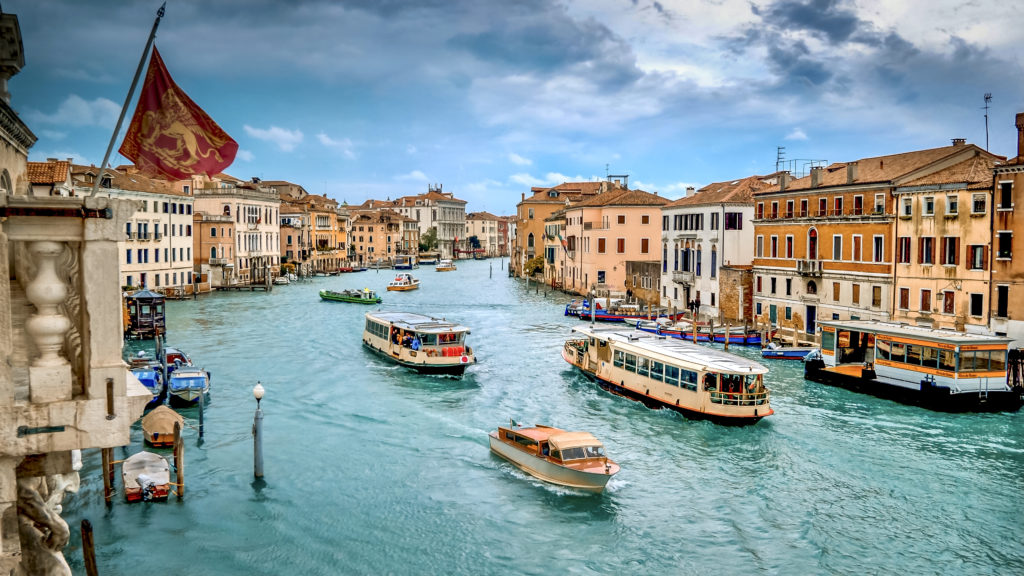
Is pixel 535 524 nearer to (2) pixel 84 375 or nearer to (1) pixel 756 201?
(2) pixel 84 375

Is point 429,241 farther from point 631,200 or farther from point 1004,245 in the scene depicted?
point 1004,245

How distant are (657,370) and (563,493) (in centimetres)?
737

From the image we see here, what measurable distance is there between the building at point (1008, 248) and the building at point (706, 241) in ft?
43.4

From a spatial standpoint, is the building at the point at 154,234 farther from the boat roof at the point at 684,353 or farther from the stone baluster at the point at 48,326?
the stone baluster at the point at 48,326

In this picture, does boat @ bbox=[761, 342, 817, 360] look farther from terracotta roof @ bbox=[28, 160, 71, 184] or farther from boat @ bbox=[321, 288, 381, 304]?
boat @ bbox=[321, 288, 381, 304]

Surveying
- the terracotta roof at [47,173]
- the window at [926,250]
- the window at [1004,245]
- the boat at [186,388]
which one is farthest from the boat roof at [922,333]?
the terracotta roof at [47,173]

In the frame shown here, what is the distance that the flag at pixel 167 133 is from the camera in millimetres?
7535

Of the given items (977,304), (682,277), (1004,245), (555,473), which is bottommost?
(555,473)

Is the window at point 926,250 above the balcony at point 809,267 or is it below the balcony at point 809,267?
above

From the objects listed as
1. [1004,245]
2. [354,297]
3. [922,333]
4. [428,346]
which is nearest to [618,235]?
[354,297]

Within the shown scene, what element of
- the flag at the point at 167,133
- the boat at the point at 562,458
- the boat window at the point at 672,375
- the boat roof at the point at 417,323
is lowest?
the boat at the point at 562,458

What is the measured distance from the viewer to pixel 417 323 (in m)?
28.9

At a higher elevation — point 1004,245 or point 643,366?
point 1004,245

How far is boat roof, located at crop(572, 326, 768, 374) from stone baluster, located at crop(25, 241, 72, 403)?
17214mm
